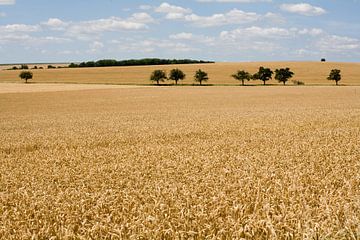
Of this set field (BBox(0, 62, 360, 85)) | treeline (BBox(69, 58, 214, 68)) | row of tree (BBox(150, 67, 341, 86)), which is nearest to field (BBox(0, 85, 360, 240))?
row of tree (BBox(150, 67, 341, 86))

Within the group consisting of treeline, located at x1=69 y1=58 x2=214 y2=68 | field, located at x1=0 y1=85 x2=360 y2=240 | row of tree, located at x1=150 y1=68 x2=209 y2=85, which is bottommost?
field, located at x1=0 y1=85 x2=360 y2=240

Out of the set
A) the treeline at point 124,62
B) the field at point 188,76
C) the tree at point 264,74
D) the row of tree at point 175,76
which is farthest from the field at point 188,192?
the treeline at point 124,62

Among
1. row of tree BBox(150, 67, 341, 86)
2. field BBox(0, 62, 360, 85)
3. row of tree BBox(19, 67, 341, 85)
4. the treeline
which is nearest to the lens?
row of tree BBox(19, 67, 341, 85)

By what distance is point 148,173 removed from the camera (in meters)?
8.51

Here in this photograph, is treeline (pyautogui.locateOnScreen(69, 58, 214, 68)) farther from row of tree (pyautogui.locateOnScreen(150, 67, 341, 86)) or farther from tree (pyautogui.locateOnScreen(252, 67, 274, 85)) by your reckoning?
tree (pyautogui.locateOnScreen(252, 67, 274, 85))

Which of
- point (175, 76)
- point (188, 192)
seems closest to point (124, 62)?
point (175, 76)

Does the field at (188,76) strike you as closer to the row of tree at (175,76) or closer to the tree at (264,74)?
the row of tree at (175,76)

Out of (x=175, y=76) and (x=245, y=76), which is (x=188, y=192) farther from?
(x=175, y=76)

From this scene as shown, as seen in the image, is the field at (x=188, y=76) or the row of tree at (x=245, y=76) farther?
the field at (x=188, y=76)

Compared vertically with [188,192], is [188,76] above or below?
above

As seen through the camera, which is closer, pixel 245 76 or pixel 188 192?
pixel 188 192

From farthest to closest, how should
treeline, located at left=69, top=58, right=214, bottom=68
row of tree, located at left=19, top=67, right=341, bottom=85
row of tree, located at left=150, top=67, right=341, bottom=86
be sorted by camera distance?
treeline, located at left=69, top=58, right=214, bottom=68, row of tree, located at left=150, top=67, right=341, bottom=86, row of tree, located at left=19, top=67, right=341, bottom=85

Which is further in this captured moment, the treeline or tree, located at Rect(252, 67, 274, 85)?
the treeline

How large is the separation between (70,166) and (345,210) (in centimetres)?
688
